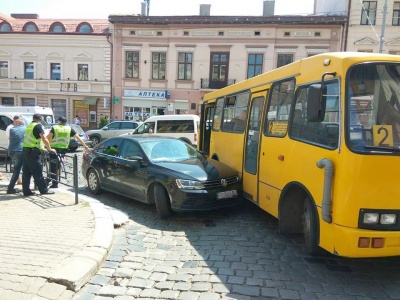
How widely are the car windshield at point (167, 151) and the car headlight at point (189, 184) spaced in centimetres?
93

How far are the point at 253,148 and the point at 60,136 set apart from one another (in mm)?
4832

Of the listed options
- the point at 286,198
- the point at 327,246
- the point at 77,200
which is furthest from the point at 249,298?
the point at 77,200

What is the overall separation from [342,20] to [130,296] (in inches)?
1046

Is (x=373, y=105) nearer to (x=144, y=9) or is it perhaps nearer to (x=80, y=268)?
(x=80, y=268)

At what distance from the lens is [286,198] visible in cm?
459

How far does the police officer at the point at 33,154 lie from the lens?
21.8 ft

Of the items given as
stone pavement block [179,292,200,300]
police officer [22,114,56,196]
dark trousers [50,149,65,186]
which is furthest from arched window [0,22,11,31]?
stone pavement block [179,292,200,300]

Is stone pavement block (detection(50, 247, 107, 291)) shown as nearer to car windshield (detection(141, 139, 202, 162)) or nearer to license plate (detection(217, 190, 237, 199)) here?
license plate (detection(217, 190, 237, 199))

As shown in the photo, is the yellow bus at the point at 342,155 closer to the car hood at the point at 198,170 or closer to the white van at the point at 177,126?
the car hood at the point at 198,170

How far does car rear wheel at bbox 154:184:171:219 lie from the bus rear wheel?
2434 millimetres

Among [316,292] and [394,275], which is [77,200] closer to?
[316,292]

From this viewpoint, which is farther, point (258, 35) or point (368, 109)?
point (258, 35)

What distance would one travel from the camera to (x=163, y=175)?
5.76 meters

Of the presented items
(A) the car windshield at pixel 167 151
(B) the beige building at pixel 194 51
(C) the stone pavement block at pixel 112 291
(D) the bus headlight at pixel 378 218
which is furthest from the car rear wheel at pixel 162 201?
(B) the beige building at pixel 194 51
